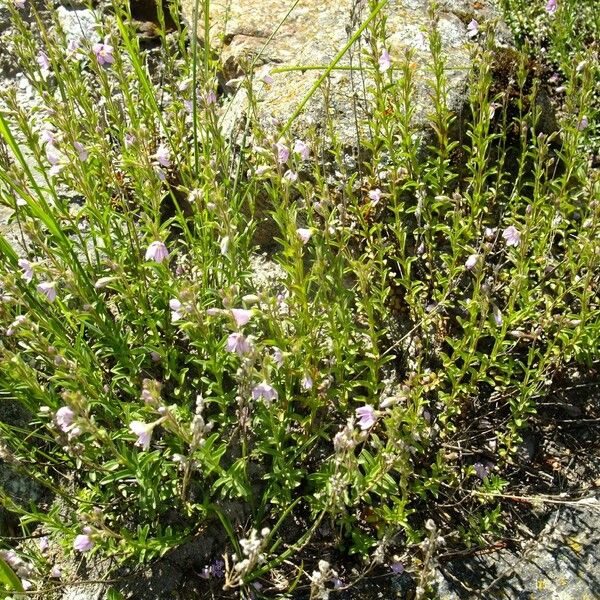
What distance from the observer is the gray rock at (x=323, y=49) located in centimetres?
456

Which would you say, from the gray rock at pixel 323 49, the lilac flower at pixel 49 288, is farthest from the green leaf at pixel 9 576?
the gray rock at pixel 323 49

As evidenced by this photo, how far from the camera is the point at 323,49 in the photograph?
16.5 feet

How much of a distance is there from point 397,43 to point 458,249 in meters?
2.15

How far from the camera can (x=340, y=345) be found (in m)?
3.37

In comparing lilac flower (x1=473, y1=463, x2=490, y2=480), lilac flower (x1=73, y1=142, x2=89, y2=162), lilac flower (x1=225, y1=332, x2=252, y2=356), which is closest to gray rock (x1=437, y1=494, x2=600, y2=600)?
lilac flower (x1=473, y1=463, x2=490, y2=480)

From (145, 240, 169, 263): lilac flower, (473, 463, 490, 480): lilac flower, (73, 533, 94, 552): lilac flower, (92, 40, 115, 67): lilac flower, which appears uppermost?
(92, 40, 115, 67): lilac flower

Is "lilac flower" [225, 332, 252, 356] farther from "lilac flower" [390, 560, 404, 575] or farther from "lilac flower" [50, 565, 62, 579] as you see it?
"lilac flower" [50, 565, 62, 579]

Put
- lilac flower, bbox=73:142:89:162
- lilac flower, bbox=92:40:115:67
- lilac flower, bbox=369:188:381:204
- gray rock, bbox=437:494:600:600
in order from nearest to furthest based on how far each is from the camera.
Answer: gray rock, bbox=437:494:600:600 → lilac flower, bbox=73:142:89:162 → lilac flower, bbox=92:40:115:67 → lilac flower, bbox=369:188:381:204

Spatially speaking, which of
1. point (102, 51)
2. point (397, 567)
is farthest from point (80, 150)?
point (397, 567)

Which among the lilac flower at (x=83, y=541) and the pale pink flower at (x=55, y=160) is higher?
the pale pink flower at (x=55, y=160)

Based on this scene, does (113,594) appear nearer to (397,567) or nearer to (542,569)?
(397,567)

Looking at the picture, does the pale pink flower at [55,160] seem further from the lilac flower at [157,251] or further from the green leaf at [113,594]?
the green leaf at [113,594]

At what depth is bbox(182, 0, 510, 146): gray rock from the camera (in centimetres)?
456

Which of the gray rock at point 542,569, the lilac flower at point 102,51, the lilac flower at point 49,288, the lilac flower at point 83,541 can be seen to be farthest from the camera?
the lilac flower at point 102,51
